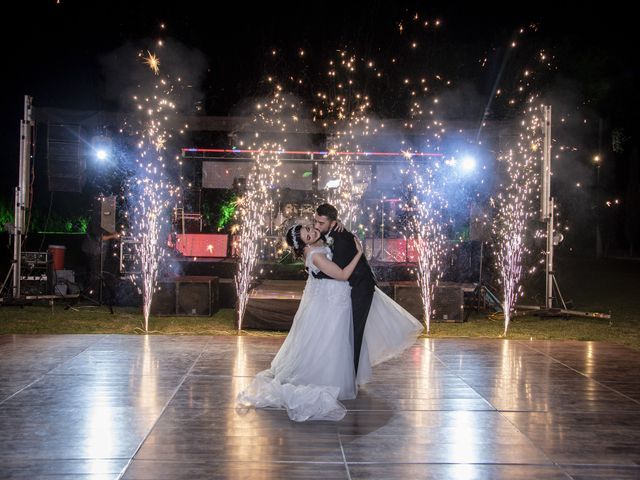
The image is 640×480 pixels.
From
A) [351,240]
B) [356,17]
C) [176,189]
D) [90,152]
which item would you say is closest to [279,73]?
[356,17]

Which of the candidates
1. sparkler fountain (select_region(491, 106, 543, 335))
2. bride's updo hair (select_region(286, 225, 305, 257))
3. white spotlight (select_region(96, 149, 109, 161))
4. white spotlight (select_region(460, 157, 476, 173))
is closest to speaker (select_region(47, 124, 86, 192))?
white spotlight (select_region(96, 149, 109, 161))

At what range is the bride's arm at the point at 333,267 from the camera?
16.6 feet

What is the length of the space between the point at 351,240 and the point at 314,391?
1.25 m

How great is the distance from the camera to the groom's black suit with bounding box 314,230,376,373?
5.14 metres

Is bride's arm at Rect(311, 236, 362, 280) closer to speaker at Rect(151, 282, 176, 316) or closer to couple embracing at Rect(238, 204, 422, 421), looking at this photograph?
couple embracing at Rect(238, 204, 422, 421)

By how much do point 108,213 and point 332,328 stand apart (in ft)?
25.3

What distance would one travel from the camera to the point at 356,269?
529 cm

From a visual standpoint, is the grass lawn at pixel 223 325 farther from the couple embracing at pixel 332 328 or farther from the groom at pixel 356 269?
the groom at pixel 356 269

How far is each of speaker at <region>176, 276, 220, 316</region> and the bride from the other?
5432 mm

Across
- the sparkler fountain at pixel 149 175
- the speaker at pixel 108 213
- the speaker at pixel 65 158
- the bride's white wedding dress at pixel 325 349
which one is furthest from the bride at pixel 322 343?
the speaker at pixel 65 158

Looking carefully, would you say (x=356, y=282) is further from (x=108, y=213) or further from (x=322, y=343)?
(x=108, y=213)

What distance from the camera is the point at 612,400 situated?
204 inches

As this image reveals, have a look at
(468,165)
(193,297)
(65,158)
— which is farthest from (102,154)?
(468,165)

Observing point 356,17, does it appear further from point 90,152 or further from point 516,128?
point 90,152
